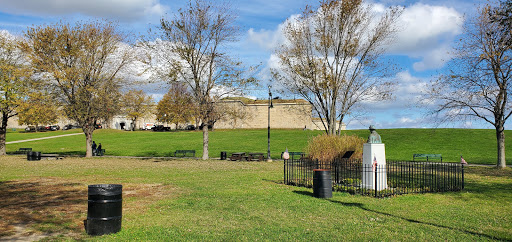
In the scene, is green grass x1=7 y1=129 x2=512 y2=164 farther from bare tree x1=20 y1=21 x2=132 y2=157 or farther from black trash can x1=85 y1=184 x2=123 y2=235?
black trash can x1=85 y1=184 x2=123 y2=235

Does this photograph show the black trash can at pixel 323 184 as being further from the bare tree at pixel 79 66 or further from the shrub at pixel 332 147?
the bare tree at pixel 79 66

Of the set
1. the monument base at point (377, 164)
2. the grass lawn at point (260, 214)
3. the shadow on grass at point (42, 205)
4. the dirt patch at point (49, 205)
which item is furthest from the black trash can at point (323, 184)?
the shadow on grass at point (42, 205)

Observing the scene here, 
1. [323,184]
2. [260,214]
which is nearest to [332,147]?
[323,184]

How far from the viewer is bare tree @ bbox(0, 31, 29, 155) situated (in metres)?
33.9

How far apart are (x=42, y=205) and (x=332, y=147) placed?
682 inches

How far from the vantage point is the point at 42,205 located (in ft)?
35.2

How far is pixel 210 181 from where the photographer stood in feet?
55.7

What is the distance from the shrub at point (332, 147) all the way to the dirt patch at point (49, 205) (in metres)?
11.8

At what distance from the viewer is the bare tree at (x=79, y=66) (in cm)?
3175

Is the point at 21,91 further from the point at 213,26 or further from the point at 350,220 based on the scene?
the point at 350,220

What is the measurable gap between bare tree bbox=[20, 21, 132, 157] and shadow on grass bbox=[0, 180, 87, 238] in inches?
711

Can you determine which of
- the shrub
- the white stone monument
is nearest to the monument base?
the white stone monument

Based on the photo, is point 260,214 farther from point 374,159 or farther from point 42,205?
point 42,205

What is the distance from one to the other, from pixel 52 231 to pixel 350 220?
6981 millimetres
